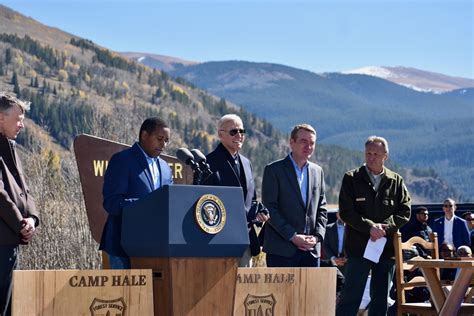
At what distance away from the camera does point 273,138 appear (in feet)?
399

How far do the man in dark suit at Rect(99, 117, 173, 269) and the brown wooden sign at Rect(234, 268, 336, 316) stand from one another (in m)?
0.78

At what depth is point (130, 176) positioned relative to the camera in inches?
229

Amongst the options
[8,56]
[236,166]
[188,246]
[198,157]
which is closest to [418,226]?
[236,166]

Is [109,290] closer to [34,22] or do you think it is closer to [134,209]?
[134,209]

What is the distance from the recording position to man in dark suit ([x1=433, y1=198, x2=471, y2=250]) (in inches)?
578

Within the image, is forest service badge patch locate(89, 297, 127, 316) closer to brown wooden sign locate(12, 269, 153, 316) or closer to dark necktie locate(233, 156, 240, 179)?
brown wooden sign locate(12, 269, 153, 316)

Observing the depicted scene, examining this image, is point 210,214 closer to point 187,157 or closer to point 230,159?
point 187,157

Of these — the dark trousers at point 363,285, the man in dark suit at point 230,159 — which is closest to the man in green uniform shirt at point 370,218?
the dark trousers at point 363,285

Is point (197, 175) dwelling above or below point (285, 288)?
above

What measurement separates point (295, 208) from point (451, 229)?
25.6ft

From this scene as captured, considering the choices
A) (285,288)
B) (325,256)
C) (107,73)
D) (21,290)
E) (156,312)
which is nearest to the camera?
(21,290)

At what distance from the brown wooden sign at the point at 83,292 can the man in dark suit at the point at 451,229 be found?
33.9ft

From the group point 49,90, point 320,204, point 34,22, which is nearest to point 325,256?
point 320,204

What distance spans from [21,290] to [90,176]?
3.21m
